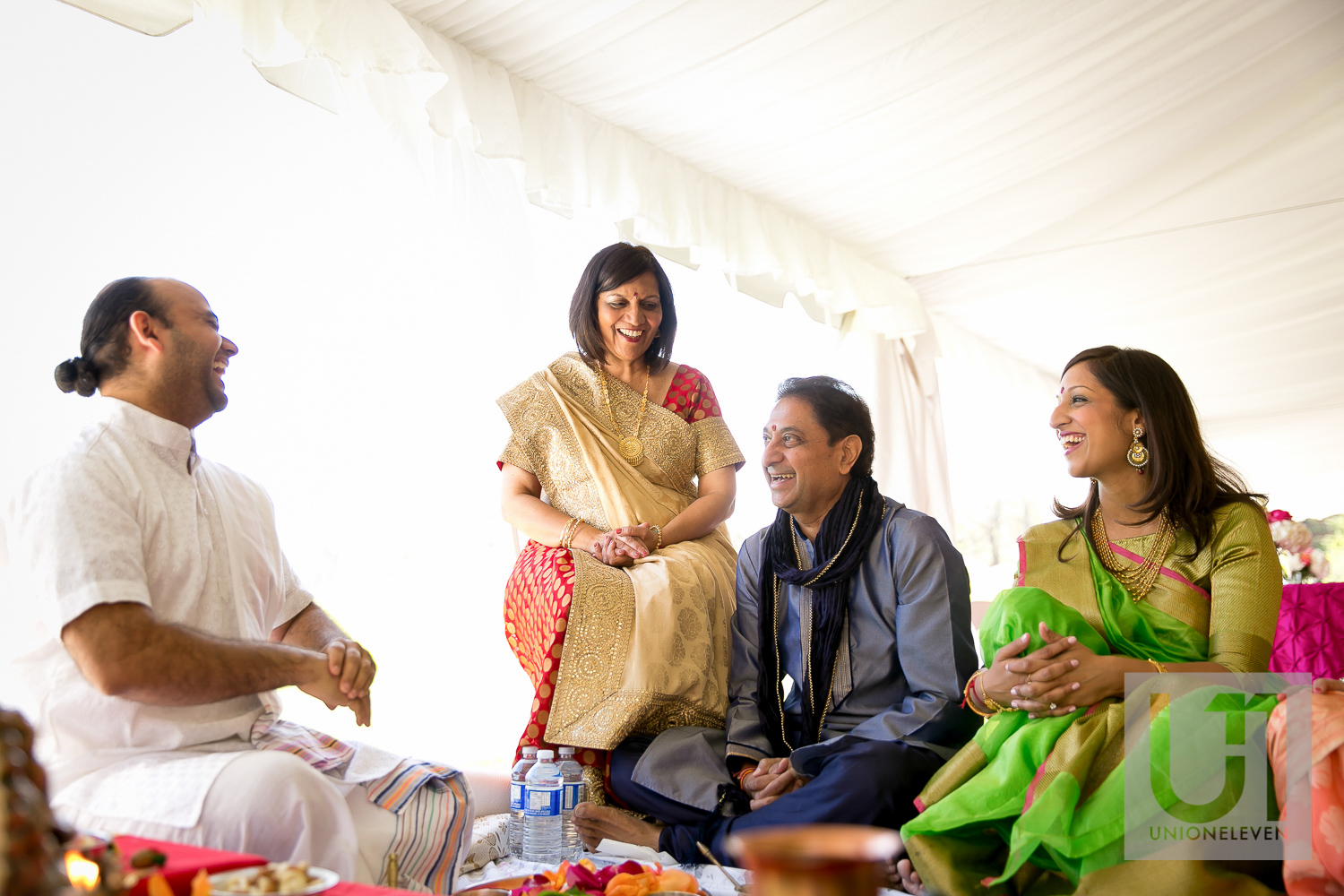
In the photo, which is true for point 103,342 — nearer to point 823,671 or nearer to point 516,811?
point 516,811

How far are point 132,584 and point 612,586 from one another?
1429 millimetres

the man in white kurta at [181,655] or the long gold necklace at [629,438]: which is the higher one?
the long gold necklace at [629,438]

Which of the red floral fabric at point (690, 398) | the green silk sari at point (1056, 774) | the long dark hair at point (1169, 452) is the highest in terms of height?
the red floral fabric at point (690, 398)

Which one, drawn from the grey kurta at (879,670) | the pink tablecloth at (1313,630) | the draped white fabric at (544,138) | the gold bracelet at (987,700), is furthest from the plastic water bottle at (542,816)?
the pink tablecloth at (1313,630)

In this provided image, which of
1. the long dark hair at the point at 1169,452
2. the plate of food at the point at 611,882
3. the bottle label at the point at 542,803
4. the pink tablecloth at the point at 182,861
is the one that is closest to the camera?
the pink tablecloth at the point at 182,861

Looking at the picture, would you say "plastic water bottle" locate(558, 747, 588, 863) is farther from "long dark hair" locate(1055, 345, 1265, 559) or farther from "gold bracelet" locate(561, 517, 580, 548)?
"long dark hair" locate(1055, 345, 1265, 559)

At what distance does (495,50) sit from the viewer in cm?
360

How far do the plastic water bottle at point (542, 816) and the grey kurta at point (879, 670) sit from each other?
0.78 ft

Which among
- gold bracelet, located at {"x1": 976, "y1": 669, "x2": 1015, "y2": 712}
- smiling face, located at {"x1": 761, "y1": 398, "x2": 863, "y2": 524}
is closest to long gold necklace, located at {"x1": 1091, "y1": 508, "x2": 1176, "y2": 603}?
gold bracelet, located at {"x1": 976, "y1": 669, "x2": 1015, "y2": 712}

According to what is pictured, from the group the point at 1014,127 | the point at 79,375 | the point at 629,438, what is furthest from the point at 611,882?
the point at 1014,127

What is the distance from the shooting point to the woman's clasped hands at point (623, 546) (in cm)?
299

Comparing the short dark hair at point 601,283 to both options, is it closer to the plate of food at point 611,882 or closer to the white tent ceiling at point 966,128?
the white tent ceiling at point 966,128

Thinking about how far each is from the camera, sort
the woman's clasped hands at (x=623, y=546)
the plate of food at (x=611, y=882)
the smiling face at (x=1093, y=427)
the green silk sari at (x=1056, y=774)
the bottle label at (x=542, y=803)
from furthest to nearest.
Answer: the woman's clasped hands at (x=623, y=546), the bottle label at (x=542, y=803), the smiling face at (x=1093, y=427), the green silk sari at (x=1056, y=774), the plate of food at (x=611, y=882)

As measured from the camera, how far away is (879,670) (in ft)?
8.86
